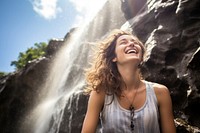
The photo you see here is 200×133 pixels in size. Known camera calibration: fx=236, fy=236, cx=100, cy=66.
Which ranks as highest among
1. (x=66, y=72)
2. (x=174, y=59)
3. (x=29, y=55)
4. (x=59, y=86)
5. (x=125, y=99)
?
(x=29, y=55)

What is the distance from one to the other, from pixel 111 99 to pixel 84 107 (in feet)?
23.3

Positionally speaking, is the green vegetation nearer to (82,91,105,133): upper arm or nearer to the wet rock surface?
the wet rock surface

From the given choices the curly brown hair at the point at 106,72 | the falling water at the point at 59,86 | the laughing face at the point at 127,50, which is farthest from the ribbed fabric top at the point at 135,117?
the falling water at the point at 59,86

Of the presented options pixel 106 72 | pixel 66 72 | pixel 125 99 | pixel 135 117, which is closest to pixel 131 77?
pixel 125 99

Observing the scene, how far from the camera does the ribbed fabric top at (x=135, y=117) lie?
11.3 ft

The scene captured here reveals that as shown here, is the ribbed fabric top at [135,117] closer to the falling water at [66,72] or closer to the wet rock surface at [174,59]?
the wet rock surface at [174,59]

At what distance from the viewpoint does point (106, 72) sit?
441 cm

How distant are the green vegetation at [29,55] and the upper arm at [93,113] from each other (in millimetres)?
44074

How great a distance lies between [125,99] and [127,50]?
0.88m

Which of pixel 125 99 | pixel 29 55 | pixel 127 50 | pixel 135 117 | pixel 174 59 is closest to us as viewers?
pixel 135 117

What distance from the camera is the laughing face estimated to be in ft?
13.2

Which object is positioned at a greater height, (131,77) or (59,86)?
(59,86)

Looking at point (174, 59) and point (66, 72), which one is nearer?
point (174, 59)

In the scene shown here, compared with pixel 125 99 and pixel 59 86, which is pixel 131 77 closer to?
pixel 125 99
